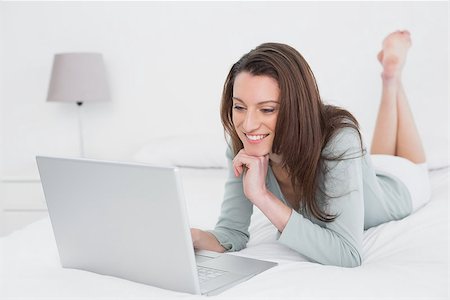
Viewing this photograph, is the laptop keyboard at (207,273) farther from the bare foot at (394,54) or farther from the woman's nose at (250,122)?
the bare foot at (394,54)

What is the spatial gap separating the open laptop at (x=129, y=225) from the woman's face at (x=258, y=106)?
269 millimetres

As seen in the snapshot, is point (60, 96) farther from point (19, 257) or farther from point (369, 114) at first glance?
point (19, 257)

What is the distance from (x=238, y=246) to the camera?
4.88ft

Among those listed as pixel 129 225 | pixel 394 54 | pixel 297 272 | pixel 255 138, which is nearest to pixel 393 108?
pixel 394 54

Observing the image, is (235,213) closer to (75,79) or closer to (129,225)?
(129,225)

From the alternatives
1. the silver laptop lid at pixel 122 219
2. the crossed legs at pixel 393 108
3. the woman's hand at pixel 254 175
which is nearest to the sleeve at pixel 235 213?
the woman's hand at pixel 254 175

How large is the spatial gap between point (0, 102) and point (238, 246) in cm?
204

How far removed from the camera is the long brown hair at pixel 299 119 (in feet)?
4.29

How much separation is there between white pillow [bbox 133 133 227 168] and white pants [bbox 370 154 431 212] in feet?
2.53

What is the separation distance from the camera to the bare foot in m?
2.32

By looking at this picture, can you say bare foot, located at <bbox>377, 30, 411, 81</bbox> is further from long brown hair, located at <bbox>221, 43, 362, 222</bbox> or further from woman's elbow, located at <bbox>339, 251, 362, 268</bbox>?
woman's elbow, located at <bbox>339, 251, 362, 268</bbox>

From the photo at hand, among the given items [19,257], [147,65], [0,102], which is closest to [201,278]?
[19,257]

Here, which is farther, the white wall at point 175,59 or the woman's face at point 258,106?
the white wall at point 175,59

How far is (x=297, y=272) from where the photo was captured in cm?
116
